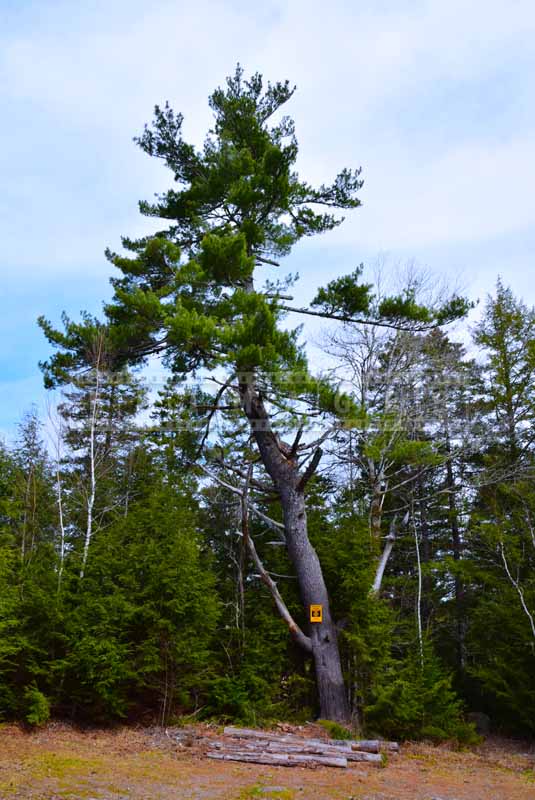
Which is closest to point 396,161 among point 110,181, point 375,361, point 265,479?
point 375,361

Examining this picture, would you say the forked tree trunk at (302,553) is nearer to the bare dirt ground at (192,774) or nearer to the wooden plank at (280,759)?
the bare dirt ground at (192,774)

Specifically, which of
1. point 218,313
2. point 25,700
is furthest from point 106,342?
point 25,700

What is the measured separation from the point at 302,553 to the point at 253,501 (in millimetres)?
1555

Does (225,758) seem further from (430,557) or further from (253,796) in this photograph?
(430,557)

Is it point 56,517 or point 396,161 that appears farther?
point 56,517

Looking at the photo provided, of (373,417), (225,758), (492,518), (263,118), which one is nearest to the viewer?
(225,758)

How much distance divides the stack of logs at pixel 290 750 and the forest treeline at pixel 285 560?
0.78 meters

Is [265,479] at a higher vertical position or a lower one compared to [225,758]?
higher

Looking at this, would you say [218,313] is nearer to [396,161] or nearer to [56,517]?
[396,161]

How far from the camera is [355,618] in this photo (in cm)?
871

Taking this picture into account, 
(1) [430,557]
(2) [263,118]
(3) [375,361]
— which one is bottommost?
(1) [430,557]

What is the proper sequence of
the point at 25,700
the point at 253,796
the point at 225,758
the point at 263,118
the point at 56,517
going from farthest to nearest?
the point at 56,517 → the point at 263,118 → the point at 25,700 → the point at 225,758 → the point at 253,796

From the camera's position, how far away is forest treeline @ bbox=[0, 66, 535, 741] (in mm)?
7398

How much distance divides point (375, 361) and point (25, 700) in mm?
8251
